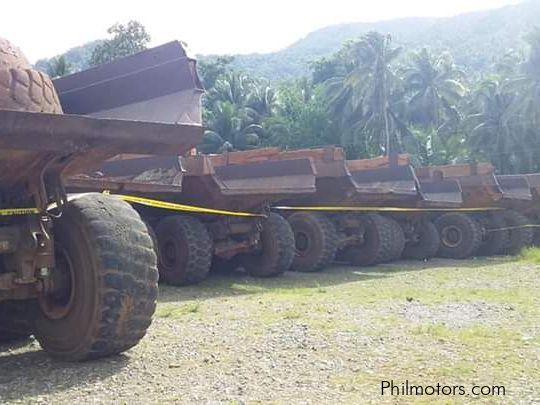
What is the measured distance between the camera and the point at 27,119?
4.07 m

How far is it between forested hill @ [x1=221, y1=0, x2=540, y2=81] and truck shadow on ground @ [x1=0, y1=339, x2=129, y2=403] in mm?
130529

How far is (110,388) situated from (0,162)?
1393mm

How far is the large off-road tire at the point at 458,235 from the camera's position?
53.7ft

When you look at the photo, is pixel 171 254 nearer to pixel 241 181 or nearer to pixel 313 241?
pixel 241 181

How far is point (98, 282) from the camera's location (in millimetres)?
4508

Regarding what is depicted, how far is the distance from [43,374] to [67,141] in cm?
135

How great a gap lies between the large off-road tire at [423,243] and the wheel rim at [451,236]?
37.9 inches

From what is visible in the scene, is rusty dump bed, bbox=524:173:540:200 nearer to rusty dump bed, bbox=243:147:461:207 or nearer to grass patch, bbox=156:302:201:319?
rusty dump bed, bbox=243:147:461:207

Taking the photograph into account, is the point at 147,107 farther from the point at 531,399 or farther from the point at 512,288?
the point at 512,288

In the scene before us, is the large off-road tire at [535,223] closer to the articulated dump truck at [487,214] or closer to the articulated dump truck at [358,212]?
the articulated dump truck at [487,214]

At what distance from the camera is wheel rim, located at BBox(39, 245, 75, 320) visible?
471 centimetres

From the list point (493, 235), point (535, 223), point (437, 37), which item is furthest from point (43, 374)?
point (437, 37)

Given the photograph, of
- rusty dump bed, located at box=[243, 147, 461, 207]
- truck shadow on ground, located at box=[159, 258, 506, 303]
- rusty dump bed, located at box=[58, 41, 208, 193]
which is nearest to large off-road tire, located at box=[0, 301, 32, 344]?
rusty dump bed, located at box=[58, 41, 208, 193]

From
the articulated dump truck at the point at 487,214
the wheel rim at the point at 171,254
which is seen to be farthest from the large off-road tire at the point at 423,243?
the wheel rim at the point at 171,254
